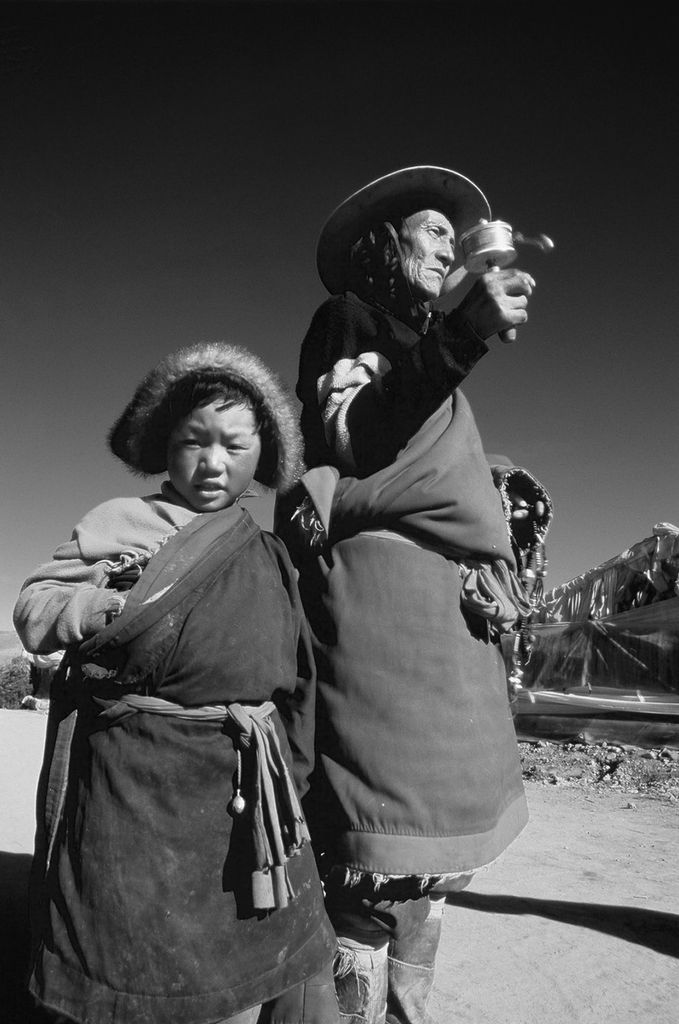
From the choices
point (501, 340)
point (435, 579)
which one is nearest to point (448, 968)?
point (435, 579)

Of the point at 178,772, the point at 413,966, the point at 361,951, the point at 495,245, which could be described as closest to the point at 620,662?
the point at 413,966

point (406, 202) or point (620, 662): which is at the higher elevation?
point (406, 202)

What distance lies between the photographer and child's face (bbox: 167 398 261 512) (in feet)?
4.58

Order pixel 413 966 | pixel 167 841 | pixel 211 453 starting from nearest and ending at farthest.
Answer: pixel 167 841, pixel 211 453, pixel 413 966

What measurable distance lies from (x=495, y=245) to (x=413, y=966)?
1.67 meters

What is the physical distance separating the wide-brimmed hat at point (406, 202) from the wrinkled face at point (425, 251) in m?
0.04

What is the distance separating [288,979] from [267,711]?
0.44 meters

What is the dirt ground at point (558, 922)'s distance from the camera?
87.0 inches

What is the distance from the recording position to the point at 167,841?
1140 mm

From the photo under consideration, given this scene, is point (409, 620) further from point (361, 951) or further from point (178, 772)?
point (361, 951)

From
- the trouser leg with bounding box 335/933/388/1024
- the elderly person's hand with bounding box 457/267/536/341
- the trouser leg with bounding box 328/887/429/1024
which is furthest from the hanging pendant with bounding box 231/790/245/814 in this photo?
the elderly person's hand with bounding box 457/267/536/341

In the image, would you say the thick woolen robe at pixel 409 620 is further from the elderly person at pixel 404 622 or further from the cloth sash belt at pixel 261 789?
the cloth sash belt at pixel 261 789

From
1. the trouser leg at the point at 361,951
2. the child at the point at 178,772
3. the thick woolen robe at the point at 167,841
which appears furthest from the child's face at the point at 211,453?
the trouser leg at the point at 361,951

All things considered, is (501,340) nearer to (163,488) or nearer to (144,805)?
(163,488)
